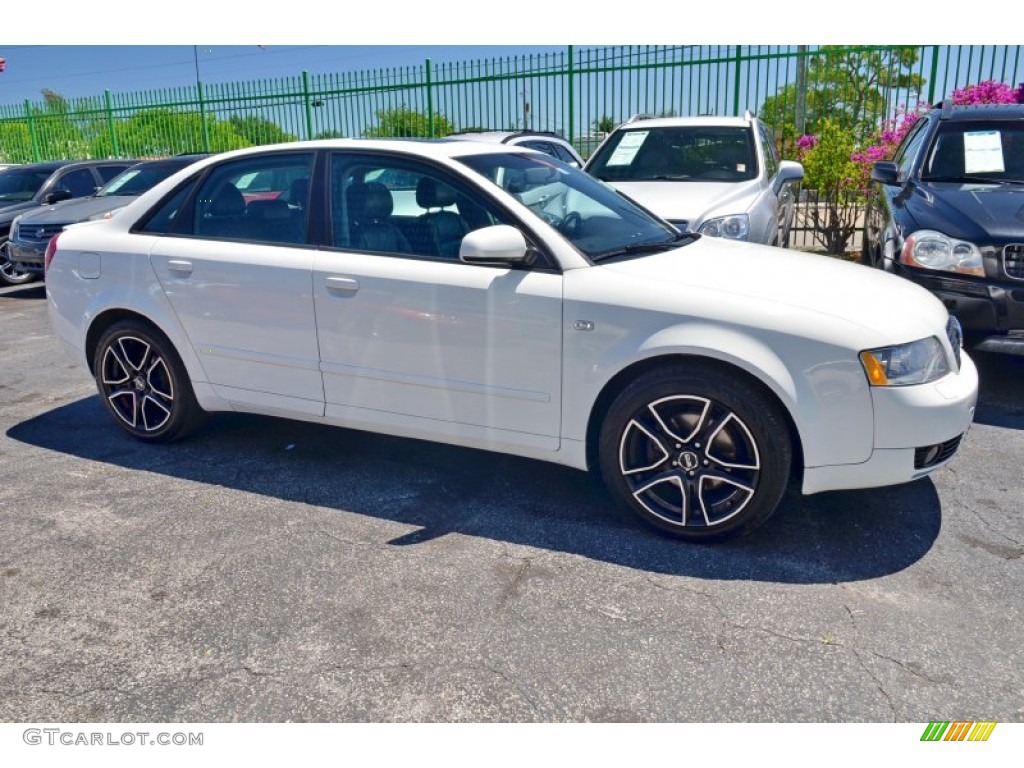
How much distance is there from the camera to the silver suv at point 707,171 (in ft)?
21.2

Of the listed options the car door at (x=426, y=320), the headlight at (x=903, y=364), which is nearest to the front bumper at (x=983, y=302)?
the headlight at (x=903, y=364)

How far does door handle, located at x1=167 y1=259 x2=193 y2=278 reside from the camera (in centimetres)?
431

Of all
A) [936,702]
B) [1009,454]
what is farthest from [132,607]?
[1009,454]

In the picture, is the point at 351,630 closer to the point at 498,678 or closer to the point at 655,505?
the point at 498,678

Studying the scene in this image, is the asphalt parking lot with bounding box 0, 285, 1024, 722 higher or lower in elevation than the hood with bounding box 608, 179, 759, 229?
lower

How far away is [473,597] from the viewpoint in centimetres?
311

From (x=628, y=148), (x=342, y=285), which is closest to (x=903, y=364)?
(x=342, y=285)

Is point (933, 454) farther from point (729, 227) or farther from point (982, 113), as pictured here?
point (982, 113)

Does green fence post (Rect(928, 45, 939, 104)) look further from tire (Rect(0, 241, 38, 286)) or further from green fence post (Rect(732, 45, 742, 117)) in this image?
tire (Rect(0, 241, 38, 286))

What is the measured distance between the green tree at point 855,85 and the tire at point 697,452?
8.45 meters

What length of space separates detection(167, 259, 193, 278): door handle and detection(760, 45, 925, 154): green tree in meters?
8.67

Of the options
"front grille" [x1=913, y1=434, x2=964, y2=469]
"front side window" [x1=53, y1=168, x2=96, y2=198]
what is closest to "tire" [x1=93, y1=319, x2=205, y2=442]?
"front grille" [x1=913, y1=434, x2=964, y2=469]

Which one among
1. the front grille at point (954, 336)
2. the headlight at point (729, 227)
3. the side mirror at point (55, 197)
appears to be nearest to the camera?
the front grille at point (954, 336)

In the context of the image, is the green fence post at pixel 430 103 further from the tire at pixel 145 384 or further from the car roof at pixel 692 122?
the tire at pixel 145 384
